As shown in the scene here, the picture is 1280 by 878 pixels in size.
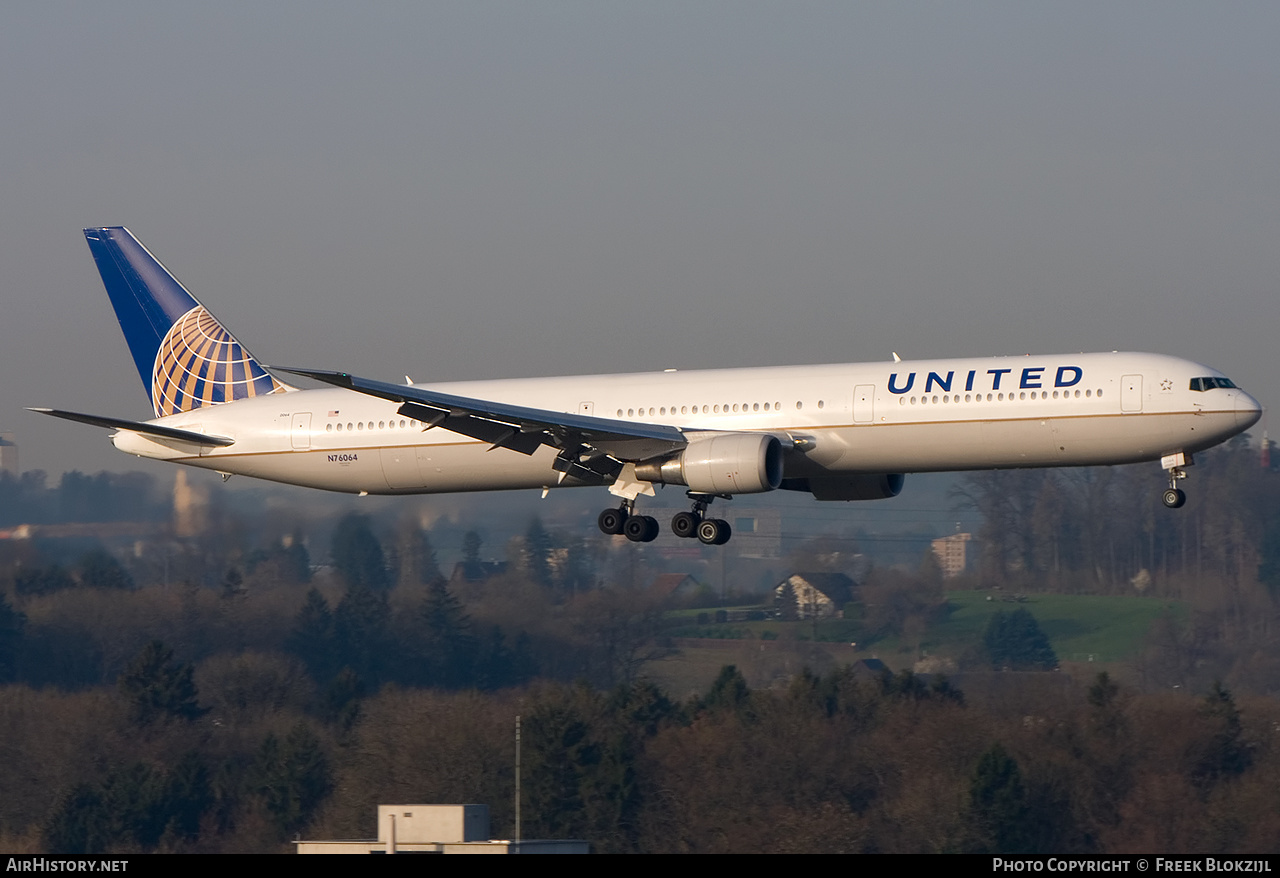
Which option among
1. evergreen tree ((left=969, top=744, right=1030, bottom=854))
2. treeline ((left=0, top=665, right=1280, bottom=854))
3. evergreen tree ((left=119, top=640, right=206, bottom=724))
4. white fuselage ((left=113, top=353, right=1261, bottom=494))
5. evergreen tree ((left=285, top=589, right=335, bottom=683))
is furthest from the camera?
evergreen tree ((left=285, top=589, right=335, bottom=683))

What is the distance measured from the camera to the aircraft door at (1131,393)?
4209 centimetres

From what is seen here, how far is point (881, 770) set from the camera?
8288 cm

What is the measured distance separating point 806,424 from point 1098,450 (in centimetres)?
697

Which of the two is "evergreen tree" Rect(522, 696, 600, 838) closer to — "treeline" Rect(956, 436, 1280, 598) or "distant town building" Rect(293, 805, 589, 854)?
"distant town building" Rect(293, 805, 589, 854)

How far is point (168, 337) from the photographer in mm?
54031

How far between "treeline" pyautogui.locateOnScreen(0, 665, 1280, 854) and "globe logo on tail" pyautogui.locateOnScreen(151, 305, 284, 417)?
29779 millimetres

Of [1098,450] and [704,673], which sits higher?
[1098,450]

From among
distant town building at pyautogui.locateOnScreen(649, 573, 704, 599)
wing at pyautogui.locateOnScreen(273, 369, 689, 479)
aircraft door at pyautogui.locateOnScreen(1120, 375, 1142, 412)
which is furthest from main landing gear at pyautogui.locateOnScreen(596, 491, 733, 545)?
distant town building at pyautogui.locateOnScreen(649, 573, 704, 599)

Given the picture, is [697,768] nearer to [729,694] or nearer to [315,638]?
[729,694]

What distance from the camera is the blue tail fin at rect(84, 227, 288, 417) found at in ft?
172

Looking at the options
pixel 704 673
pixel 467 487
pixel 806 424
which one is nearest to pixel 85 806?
pixel 704 673

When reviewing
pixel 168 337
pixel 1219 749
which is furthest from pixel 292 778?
pixel 1219 749

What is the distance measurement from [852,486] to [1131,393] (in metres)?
8.19

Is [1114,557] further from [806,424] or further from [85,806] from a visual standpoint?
[806,424]
